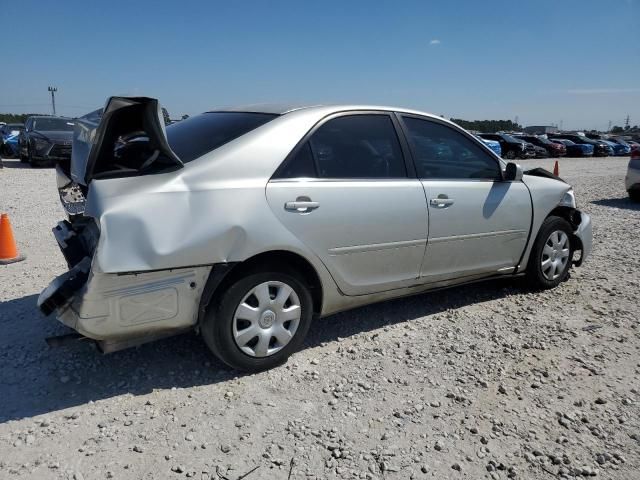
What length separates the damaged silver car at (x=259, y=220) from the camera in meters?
2.80

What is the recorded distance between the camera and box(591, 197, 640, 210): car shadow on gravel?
35.9ft

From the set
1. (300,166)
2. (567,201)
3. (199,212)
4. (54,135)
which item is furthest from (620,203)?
(54,135)

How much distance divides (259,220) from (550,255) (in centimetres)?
314

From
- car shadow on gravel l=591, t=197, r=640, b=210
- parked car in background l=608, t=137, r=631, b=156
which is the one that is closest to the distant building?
parked car in background l=608, t=137, r=631, b=156

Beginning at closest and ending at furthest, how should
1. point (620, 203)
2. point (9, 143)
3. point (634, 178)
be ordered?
point (620, 203) → point (634, 178) → point (9, 143)

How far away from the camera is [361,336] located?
394 cm

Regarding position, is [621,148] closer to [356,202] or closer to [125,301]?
[356,202]

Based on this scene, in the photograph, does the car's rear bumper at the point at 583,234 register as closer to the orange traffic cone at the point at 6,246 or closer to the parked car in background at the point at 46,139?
the orange traffic cone at the point at 6,246

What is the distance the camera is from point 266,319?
323cm

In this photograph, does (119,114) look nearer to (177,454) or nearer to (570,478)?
(177,454)

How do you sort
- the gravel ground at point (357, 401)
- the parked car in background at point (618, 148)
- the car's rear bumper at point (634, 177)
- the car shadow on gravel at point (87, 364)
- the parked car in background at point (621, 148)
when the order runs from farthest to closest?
the parked car in background at point (621, 148), the parked car in background at point (618, 148), the car's rear bumper at point (634, 177), the car shadow on gravel at point (87, 364), the gravel ground at point (357, 401)

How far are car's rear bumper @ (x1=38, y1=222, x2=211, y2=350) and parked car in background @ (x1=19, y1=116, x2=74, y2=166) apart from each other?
44.5ft

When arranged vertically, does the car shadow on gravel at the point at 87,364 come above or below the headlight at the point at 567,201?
below

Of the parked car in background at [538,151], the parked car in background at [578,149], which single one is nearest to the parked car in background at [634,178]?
the parked car in background at [538,151]
